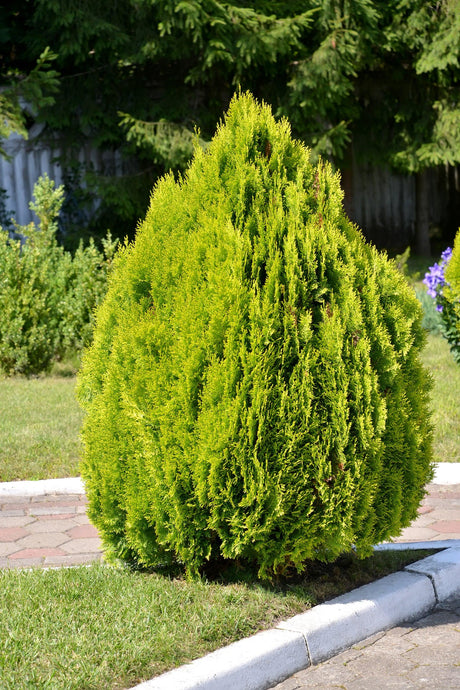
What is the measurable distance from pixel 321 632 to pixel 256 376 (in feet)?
3.61

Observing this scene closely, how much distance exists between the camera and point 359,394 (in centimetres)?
365

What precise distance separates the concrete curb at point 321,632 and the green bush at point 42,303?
570 cm

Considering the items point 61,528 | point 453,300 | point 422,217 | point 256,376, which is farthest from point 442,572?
point 422,217

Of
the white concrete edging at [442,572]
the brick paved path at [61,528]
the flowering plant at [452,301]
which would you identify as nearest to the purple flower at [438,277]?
the flowering plant at [452,301]

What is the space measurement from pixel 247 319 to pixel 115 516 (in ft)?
3.74

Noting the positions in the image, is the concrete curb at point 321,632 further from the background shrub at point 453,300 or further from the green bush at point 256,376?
the background shrub at point 453,300

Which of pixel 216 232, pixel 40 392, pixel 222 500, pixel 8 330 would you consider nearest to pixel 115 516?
pixel 222 500

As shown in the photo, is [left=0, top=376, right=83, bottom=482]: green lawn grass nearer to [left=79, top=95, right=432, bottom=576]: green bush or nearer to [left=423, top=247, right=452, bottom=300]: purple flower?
[left=79, top=95, right=432, bottom=576]: green bush

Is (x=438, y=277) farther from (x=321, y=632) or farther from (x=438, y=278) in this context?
(x=321, y=632)

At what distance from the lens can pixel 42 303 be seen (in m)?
9.29

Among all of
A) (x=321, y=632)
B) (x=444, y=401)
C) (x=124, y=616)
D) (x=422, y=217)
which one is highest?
(x=422, y=217)

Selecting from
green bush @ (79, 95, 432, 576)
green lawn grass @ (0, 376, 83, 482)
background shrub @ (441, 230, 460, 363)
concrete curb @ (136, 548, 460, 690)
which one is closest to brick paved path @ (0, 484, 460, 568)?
green lawn grass @ (0, 376, 83, 482)

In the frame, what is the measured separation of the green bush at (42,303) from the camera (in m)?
9.21

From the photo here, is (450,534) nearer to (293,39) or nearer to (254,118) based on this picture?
(254,118)
